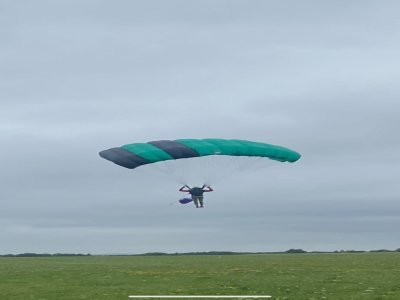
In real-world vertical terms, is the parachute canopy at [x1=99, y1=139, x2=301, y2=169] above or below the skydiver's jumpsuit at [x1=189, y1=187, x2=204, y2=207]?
above

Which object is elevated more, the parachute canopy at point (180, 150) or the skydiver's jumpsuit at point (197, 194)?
the parachute canopy at point (180, 150)

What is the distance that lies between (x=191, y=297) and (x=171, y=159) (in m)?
14.3

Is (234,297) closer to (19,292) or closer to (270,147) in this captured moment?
(19,292)

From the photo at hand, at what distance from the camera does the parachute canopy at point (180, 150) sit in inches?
1807

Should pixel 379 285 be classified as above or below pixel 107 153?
below

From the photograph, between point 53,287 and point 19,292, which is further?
point 53,287

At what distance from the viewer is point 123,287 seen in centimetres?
4094

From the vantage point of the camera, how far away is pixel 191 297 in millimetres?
32906

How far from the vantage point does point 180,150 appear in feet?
150

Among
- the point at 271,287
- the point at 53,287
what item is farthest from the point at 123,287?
the point at 271,287

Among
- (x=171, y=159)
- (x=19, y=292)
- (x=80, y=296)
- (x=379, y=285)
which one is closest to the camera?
(x=80, y=296)

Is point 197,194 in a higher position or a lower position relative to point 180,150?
lower

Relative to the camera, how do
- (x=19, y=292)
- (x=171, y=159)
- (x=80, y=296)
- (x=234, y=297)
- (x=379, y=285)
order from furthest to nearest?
(x=171, y=159), (x=379, y=285), (x=19, y=292), (x=80, y=296), (x=234, y=297)

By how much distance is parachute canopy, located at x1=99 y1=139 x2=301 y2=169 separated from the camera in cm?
4591
